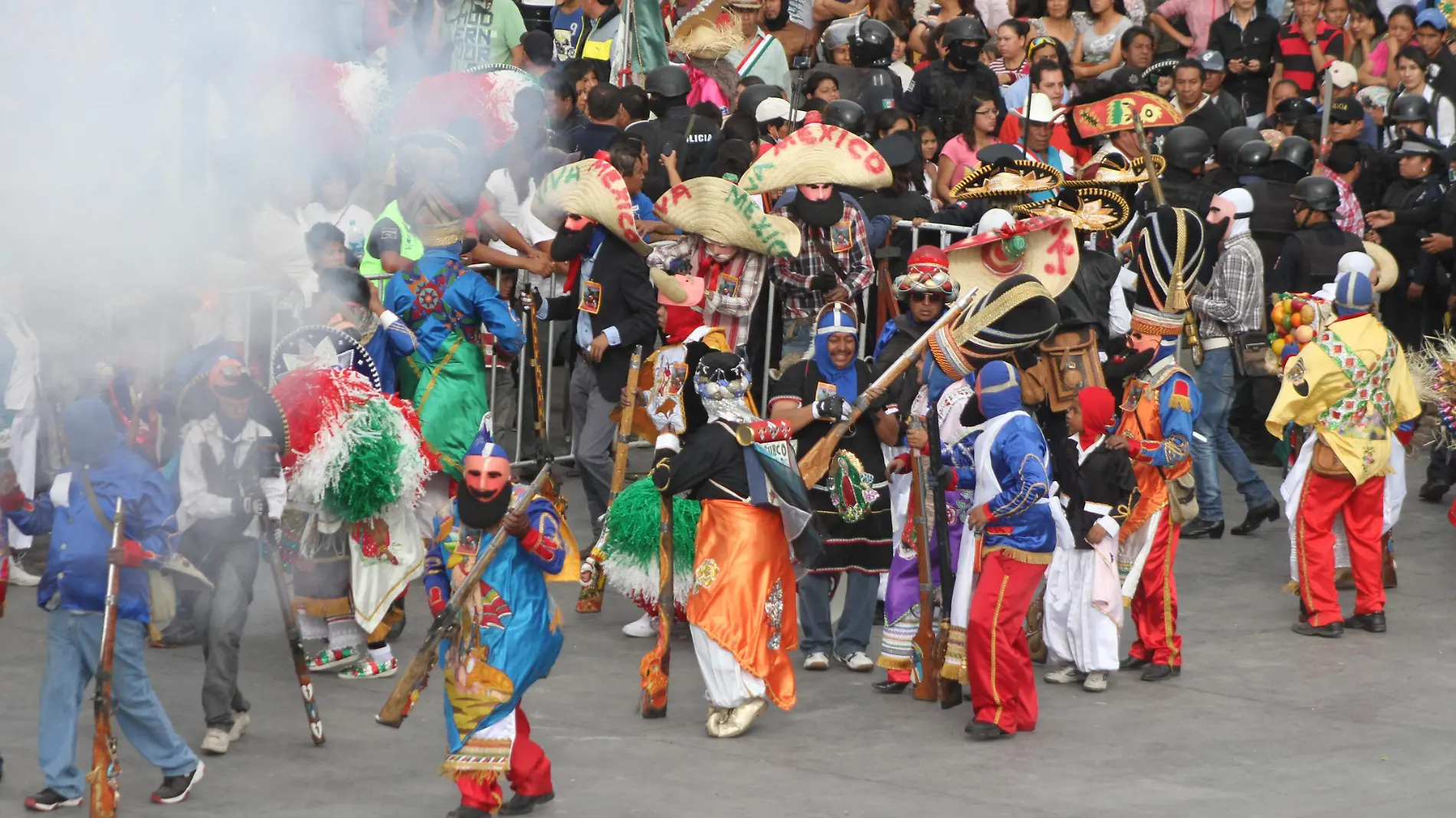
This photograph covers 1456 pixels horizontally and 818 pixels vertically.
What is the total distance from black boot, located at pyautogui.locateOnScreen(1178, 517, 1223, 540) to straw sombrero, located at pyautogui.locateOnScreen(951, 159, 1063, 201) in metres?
2.35

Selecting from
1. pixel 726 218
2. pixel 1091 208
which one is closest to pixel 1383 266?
pixel 1091 208

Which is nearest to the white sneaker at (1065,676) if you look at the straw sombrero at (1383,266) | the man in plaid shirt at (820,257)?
the man in plaid shirt at (820,257)

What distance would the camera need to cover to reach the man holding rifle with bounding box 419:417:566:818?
7.20 m

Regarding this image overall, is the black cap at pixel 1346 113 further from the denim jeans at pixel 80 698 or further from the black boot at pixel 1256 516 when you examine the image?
the denim jeans at pixel 80 698

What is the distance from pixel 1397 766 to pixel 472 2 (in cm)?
646

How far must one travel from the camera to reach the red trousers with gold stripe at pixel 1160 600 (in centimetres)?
941

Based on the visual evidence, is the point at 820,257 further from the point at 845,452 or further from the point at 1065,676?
the point at 1065,676

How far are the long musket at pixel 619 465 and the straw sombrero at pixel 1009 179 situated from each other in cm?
253

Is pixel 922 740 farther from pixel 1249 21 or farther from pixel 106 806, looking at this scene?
pixel 1249 21

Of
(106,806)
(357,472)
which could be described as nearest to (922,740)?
(357,472)

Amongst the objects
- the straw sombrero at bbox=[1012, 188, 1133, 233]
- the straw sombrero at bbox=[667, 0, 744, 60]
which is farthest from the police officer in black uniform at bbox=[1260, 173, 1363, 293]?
the straw sombrero at bbox=[667, 0, 744, 60]

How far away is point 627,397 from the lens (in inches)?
417

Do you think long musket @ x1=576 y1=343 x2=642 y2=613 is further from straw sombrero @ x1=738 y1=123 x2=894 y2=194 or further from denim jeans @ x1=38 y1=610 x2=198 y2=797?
denim jeans @ x1=38 y1=610 x2=198 y2=797

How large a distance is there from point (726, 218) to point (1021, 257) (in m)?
1.66
